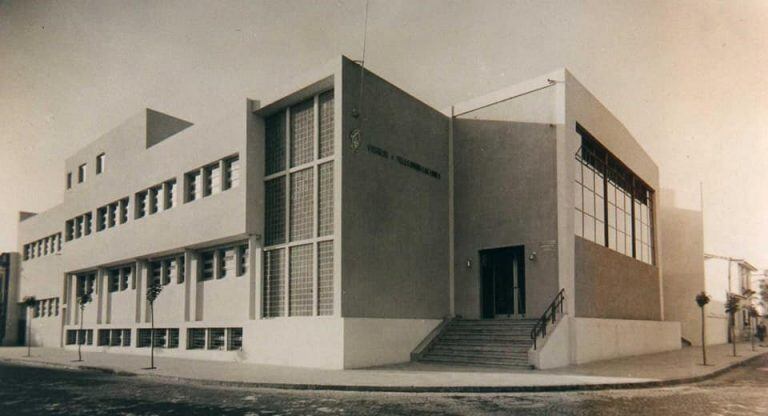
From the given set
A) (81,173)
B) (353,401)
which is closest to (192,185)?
(81,173)

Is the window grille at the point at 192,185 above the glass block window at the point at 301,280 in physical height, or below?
above

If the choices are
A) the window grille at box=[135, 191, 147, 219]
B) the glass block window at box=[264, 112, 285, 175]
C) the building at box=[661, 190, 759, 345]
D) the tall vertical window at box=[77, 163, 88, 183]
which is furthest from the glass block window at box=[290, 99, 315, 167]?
the building at box=[661, 190, 759, 345]

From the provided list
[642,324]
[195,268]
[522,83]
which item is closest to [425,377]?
[522,83]

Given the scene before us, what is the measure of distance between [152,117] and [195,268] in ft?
31.4

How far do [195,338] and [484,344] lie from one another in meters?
12.1

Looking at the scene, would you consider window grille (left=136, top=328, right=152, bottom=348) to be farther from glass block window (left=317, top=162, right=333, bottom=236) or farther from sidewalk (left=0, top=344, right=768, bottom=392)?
glass block window (left=317, top=162, right=333, bottom=236)

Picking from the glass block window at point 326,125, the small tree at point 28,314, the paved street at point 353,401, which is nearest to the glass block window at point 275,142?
the glass block window at point 326,125

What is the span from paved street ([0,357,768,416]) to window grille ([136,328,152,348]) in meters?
13.2

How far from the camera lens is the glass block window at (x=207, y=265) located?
24891 millimetres

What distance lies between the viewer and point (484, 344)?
19.8 m

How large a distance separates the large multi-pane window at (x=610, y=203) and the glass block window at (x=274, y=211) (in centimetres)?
1039

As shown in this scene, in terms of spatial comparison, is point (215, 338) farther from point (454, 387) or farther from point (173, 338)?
point (454, 387)

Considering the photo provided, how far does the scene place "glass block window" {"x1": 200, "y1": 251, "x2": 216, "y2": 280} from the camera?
2489 centimetres

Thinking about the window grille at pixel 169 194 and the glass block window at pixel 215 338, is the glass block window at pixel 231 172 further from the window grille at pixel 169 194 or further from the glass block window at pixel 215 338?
the glass block window at pixel 215 338
